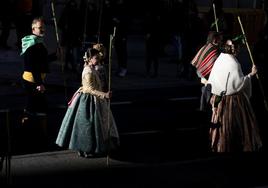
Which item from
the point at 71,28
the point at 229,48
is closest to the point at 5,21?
the point at 71,28

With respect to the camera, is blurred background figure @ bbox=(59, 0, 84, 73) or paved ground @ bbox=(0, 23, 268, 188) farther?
blurred background figure @ bbox=(59, 0, 84, 73)

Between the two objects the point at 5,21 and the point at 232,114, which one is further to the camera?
the point at 5,21

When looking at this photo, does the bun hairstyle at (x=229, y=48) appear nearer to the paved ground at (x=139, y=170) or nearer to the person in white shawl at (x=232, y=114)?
the person in white shawl at (x=232, y=114)

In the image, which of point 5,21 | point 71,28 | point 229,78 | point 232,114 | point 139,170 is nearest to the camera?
point 139,170

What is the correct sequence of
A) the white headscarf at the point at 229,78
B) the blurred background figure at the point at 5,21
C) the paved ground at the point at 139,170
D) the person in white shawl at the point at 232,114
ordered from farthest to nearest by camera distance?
the blurred background figure at the point at 5,21 → the person in white shawl at the point at 232,114 → the white headscarf at the point at 229,78 → the paved ground at the point at 139,170

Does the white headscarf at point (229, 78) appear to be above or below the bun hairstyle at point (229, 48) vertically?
below

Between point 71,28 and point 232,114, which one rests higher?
point 71,28

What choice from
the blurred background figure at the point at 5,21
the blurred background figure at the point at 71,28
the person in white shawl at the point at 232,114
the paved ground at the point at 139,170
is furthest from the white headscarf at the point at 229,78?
the blurred background figure at the point at 5,21

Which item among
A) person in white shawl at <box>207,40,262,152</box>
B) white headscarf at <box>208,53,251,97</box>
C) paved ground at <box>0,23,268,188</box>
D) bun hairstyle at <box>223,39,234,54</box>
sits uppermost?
bun hairstyle at <box>223,39,234,54</box>

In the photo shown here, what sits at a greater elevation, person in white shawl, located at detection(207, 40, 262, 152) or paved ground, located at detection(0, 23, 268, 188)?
person in white shawl, located at detection(207, 40, 262, 152)

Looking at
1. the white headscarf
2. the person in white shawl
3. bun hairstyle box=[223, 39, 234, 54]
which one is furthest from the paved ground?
bun hairstyle box=[223, 39, 234, 54]

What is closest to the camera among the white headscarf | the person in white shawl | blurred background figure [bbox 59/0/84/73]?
the white headscarf

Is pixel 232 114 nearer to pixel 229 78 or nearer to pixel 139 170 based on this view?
pixel 229 78

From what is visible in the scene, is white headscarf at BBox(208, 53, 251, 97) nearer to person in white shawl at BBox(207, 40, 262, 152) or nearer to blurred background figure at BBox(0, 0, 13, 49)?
person in white shawl at BBox(207, 40, 262, 152)
